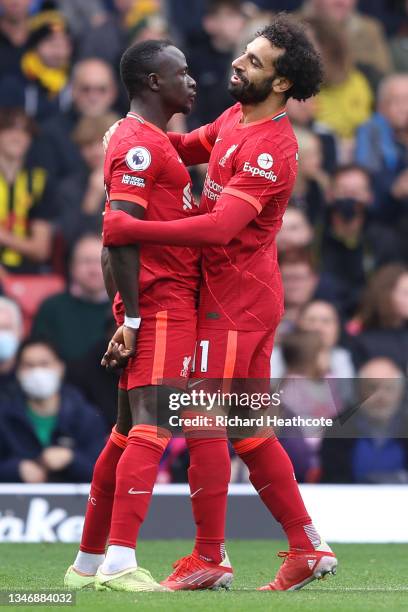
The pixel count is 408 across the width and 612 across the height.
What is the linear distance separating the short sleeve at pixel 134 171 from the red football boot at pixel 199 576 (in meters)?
1.52

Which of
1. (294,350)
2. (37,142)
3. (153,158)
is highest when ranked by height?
(37,142)

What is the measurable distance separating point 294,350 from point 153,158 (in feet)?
13.8

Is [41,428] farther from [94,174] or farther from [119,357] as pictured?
[119,357]

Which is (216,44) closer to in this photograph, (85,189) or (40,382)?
(85,189)

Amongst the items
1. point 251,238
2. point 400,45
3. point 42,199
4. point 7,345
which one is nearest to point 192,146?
point 251,238

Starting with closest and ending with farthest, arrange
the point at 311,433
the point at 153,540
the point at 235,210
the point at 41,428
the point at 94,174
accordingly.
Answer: the point at 235,210 → the point at 311,433 → the point at 153,540 → the point at 41,428 → the point at 94,174

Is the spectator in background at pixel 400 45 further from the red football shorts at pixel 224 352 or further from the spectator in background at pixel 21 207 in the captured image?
the red football shorts at pixel 224 352

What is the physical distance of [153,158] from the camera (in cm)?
598

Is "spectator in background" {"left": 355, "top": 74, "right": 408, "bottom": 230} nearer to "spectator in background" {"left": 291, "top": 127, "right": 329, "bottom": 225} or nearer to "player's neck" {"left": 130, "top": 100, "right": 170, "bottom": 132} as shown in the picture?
"spectator in background" {"left": 291, "top": 127, "right": 329, "bottom": 225}

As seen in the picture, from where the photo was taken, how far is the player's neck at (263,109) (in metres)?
6.21

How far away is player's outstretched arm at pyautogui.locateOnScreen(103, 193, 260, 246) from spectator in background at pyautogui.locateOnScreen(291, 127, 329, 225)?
220 inches

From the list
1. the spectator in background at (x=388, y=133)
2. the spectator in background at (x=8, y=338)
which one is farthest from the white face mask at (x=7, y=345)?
the spectator in background at (x=388, y=133)

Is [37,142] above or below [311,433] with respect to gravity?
above

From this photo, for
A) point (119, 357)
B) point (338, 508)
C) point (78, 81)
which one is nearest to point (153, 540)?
point (338, 508)
